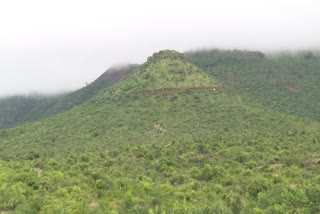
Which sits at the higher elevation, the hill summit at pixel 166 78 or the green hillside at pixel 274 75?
the hill summit at pixel 166 78

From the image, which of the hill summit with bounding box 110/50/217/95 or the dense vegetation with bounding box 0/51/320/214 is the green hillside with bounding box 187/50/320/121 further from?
the hill summit with bounding box 110/50/217/95

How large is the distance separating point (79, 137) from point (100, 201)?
133 feet

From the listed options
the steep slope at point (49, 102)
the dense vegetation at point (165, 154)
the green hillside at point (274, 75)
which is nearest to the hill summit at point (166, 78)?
the dense vegetation at point (165, 154)

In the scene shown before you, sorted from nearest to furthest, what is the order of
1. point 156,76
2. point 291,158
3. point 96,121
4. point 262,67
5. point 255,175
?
point 255,175
point 291,158
point 96,121
point 156,76
point 262,67

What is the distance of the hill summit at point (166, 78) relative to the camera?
3681 inches

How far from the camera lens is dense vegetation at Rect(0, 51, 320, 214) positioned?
116 feet

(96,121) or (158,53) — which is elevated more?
(158,53)

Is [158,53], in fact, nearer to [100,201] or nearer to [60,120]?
[60,120]

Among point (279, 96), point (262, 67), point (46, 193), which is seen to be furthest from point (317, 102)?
point (46, 193)

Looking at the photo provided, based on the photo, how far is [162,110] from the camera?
84.7 meters

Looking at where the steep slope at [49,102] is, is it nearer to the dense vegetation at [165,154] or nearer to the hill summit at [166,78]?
the hill summit at [166,78]

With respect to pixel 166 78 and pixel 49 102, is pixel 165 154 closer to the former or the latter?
pixel 166 78

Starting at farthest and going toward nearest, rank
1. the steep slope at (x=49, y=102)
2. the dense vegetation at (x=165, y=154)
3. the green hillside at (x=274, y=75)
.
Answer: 1. the steep slope at (x=49, y=102)
2. the green hillside at (x=274, y=75)
3. the dense vegetation at (x=165, y=154)

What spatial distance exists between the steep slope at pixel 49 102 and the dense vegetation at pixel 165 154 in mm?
36912
